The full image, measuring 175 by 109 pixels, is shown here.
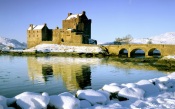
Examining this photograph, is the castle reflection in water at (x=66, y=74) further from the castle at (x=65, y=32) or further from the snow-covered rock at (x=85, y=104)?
the castle at (x=65, y=32)

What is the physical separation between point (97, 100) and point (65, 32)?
87.2 m

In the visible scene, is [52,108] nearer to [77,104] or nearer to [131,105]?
[77,104]

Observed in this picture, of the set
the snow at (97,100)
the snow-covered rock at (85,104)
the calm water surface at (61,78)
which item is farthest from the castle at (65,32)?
the snow-covered rock at (85,104)

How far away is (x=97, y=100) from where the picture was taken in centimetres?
989

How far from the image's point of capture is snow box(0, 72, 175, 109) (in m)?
8.72

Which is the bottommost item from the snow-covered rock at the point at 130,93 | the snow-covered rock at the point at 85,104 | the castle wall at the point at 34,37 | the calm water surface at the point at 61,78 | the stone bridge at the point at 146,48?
the calm water surface at the point at 61,78

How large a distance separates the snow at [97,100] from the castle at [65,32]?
268 feet

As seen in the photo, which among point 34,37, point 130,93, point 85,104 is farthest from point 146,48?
point 85,104

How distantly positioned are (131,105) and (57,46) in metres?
85.0

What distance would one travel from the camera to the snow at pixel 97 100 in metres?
8.72

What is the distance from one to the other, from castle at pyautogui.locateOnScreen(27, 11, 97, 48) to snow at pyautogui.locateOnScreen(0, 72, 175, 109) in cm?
8171

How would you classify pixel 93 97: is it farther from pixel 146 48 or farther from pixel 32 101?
pixel 146 48

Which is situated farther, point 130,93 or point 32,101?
point 130,93

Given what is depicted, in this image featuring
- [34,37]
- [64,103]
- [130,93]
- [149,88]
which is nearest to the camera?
[64,103]
